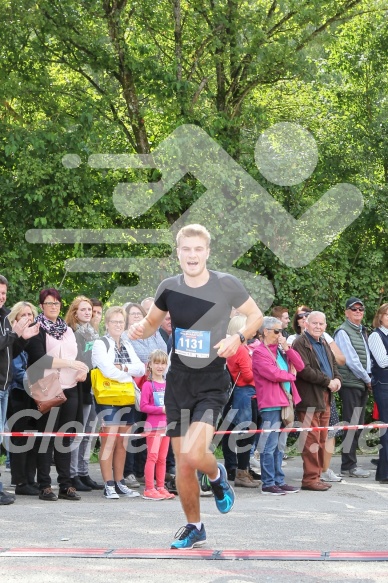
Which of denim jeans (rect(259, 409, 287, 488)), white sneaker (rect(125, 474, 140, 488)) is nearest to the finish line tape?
denim jeans (rect(259, 409, 287, 488))

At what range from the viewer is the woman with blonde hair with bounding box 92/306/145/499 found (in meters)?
10.3

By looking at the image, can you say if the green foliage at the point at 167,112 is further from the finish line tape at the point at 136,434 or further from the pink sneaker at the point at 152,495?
the pink sneaker at the point at 152,495

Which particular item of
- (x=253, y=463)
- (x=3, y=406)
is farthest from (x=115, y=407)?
(x=253, y=463)

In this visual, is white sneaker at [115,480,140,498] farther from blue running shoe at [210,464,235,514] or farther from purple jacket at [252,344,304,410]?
blue running shoe at [210,464,235,514]

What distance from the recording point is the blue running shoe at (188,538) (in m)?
7.08

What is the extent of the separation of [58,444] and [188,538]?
10.9 ft

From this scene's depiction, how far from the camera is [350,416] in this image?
1248 centimetres

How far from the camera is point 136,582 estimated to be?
5953 mm

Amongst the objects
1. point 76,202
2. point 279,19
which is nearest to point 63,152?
point 76,202

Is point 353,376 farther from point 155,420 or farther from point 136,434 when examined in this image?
point 136,434

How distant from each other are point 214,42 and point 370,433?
6585 mm

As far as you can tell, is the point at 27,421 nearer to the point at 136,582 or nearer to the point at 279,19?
the point at 136,582

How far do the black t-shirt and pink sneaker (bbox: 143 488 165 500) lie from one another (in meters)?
3.32

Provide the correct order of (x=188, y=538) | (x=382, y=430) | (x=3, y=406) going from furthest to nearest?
(x=382, y=430)
(x=3, y=406)
(x=188, y=538)
